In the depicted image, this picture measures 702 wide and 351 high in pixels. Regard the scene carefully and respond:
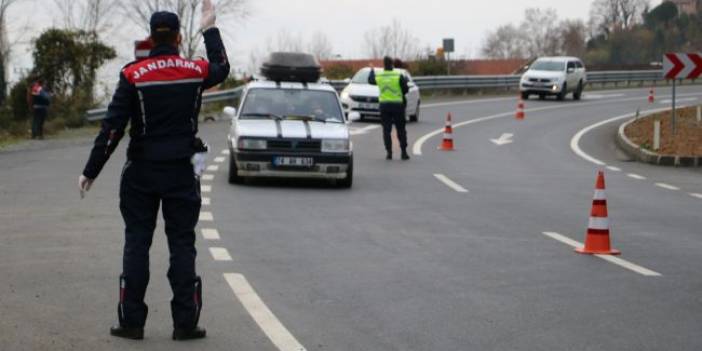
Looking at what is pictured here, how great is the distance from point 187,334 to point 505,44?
16945cm

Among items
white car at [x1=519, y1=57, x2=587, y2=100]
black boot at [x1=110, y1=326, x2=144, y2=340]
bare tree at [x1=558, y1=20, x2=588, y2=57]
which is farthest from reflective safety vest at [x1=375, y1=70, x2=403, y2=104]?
bare tree at [x1=558, y1=20, x2=588, y2=57]

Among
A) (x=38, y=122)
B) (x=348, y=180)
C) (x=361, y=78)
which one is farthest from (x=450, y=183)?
(x=361, y=78)

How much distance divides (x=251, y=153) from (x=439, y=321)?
418 inches

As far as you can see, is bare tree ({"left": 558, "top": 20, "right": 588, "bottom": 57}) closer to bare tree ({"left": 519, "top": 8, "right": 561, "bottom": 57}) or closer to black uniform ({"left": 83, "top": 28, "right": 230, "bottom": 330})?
bare tree ({"left": 519, "top": 8, "right": 561, "bottom": 57})

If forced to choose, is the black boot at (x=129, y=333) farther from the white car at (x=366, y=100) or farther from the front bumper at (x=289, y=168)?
the white car at (x=366, y=100)

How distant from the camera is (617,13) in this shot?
148500mm

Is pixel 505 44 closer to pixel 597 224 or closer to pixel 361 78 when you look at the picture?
pixel 361 78

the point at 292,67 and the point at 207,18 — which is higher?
the point at 207,18

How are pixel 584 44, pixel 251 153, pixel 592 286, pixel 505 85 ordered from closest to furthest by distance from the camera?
pixel 592 286, pixel 251 153, pixel 505 85, pixel 584 44

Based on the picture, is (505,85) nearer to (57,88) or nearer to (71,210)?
(57,88)

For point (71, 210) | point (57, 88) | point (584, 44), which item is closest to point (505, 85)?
point (57, 88)

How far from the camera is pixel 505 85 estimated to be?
196 ft

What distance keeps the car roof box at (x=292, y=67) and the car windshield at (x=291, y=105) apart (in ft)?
31.3

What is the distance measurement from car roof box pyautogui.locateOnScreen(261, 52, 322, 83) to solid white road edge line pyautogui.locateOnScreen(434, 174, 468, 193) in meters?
9.00
